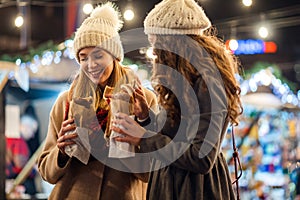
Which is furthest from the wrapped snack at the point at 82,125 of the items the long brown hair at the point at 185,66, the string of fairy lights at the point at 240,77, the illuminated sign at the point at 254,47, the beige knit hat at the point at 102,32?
the illuminated sign at the point at 254,47

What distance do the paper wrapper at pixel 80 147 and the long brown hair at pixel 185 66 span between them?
35 centimetres

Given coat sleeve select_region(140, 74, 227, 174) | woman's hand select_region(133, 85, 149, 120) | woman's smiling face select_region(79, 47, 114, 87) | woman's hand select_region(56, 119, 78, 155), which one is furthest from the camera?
woman's smiling face select_region(79, 47, 114, 87)

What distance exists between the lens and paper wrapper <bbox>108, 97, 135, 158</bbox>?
2.12 meters

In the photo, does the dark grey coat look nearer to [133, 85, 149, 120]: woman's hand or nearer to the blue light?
[133, 85, 149, 120]: woman's hand

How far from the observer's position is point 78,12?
347 inches

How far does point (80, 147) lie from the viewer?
2271 millimetres

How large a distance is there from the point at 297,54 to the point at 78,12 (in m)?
4.76

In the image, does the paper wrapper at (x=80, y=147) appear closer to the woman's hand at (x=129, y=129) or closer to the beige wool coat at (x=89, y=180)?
the beige wool coat at (x=89, y=180)

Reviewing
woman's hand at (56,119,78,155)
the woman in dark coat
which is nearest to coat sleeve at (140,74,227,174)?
the woman in dark coat

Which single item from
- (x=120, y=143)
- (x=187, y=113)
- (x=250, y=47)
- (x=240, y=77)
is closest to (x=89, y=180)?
(x=120, y=143)

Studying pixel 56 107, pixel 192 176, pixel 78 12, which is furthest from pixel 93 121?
pixel 78 12

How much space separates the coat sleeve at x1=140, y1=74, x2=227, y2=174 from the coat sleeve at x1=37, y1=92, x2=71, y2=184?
43 cm

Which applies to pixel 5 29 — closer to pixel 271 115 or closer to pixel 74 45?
pixel 271 115

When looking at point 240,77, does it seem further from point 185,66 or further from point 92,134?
point 185,66
